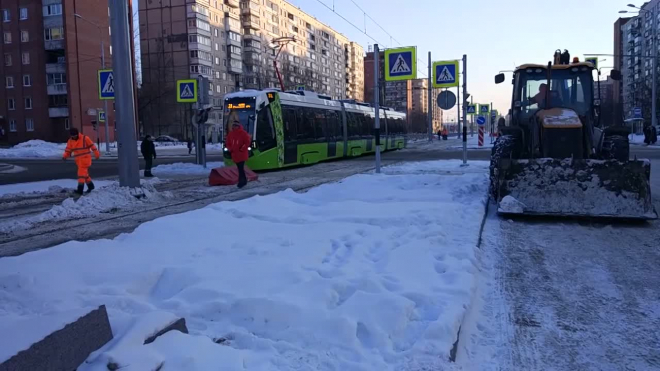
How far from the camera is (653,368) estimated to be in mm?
3256

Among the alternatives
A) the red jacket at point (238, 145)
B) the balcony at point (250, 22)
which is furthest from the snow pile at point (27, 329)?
the balcony at point (250, 22)

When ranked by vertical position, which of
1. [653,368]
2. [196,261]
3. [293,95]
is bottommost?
[653,368]

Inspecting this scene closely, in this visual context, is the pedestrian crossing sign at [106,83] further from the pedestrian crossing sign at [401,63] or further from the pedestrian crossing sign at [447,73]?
the pedestrian crossing sign at [447,73]

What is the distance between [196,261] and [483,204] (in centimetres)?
581

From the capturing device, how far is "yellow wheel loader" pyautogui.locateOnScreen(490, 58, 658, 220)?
7867 millimetres

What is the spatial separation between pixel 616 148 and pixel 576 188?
2050mm

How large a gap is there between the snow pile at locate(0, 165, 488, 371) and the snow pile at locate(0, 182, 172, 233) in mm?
2958

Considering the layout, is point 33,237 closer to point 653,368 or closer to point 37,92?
point 653,368

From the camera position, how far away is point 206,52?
82.1 m

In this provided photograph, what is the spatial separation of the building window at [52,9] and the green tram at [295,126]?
152 ft

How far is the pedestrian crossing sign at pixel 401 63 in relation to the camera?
1535 cm

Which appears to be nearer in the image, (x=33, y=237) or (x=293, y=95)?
(x=33, y=237)

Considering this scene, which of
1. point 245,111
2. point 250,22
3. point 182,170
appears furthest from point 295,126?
point 250,22

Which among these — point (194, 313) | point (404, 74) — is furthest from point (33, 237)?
point (404, 74)
